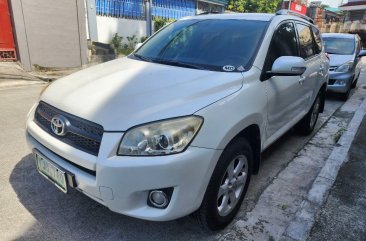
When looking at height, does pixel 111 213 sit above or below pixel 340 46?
below

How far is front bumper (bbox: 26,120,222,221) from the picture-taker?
1.92 meters

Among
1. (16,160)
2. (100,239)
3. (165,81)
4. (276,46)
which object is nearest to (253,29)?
(276,46)

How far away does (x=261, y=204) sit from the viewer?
9.73 ft

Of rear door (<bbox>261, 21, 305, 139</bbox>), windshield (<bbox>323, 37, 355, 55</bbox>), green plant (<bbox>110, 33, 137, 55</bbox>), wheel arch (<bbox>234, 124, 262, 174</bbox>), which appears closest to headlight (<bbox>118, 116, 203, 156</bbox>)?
wheel arch (<bbox>234, 124, 262, 174</bbox>)

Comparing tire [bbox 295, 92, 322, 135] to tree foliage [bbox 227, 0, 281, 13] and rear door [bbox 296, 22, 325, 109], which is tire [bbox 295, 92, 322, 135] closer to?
rear door [bbox 296, 22, 325, 109]

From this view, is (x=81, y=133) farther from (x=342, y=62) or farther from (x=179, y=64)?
(x=342, y=62)

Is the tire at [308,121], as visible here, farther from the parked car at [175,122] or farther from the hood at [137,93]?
the hood at [137,93]

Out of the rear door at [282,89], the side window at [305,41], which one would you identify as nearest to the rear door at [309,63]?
the side window at [305,41]

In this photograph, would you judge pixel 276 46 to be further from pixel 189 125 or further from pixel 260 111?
pixel 189 125

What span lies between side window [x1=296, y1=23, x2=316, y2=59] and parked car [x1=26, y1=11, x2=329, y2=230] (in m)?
0.67

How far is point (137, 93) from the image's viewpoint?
2258mm

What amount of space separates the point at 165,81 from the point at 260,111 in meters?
0.87

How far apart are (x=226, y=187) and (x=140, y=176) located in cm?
81

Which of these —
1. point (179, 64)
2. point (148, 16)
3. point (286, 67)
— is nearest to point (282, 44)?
point (286, 67)
